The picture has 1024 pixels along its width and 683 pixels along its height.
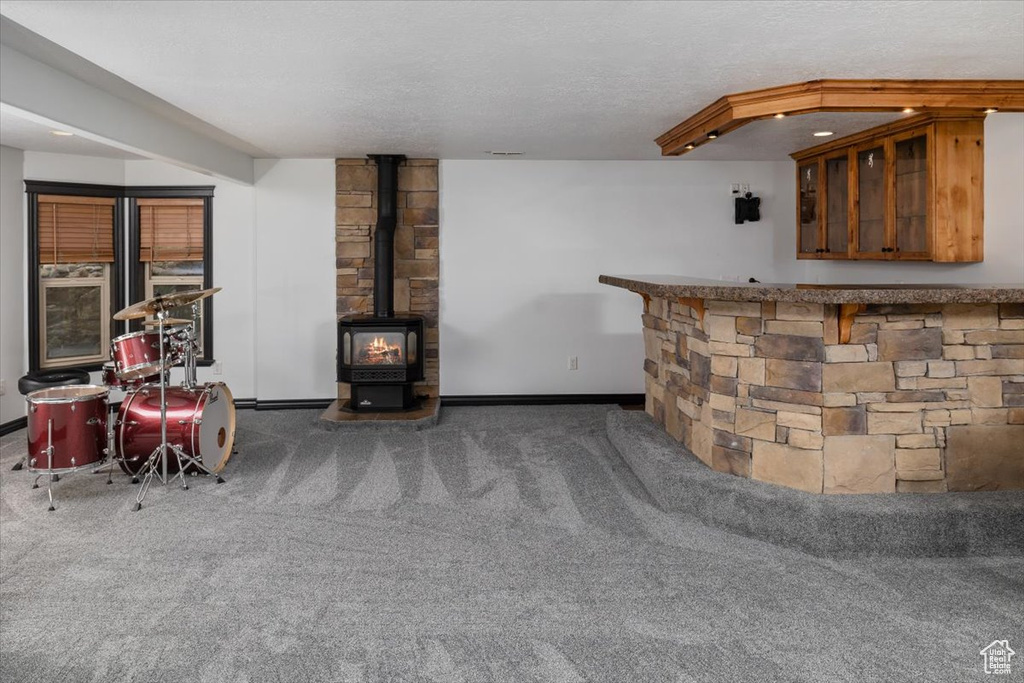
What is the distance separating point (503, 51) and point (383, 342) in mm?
3437

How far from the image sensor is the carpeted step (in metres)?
3.44

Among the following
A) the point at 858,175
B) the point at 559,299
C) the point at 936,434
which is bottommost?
the point at 936,434

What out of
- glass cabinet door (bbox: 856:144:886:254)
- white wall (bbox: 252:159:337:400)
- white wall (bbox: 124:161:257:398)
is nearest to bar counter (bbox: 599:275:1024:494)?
glass cabinet door (bbox: 856:144:886:254)

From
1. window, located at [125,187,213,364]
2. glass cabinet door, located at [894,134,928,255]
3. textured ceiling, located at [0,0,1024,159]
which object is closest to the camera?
textured ceiling, located at [0,0,1024,159]

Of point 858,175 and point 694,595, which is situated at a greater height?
point 858,175

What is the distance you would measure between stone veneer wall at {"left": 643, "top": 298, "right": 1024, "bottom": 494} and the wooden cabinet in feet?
3.87

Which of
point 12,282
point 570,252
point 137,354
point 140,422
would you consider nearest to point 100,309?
Answer: point 12,282

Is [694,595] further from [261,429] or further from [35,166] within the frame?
[35,166]

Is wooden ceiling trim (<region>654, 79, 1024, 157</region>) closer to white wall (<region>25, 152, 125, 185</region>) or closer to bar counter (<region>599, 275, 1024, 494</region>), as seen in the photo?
bar counter (<region>599, 275, 1024, 494</region>)

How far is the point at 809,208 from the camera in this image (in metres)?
6.41

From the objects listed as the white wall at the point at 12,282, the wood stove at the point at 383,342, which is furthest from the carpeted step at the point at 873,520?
the white wall at the point at 12,282

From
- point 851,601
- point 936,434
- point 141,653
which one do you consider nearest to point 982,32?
point 936,434

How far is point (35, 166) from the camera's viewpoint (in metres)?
6.27

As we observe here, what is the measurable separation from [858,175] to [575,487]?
3083 millimetres
